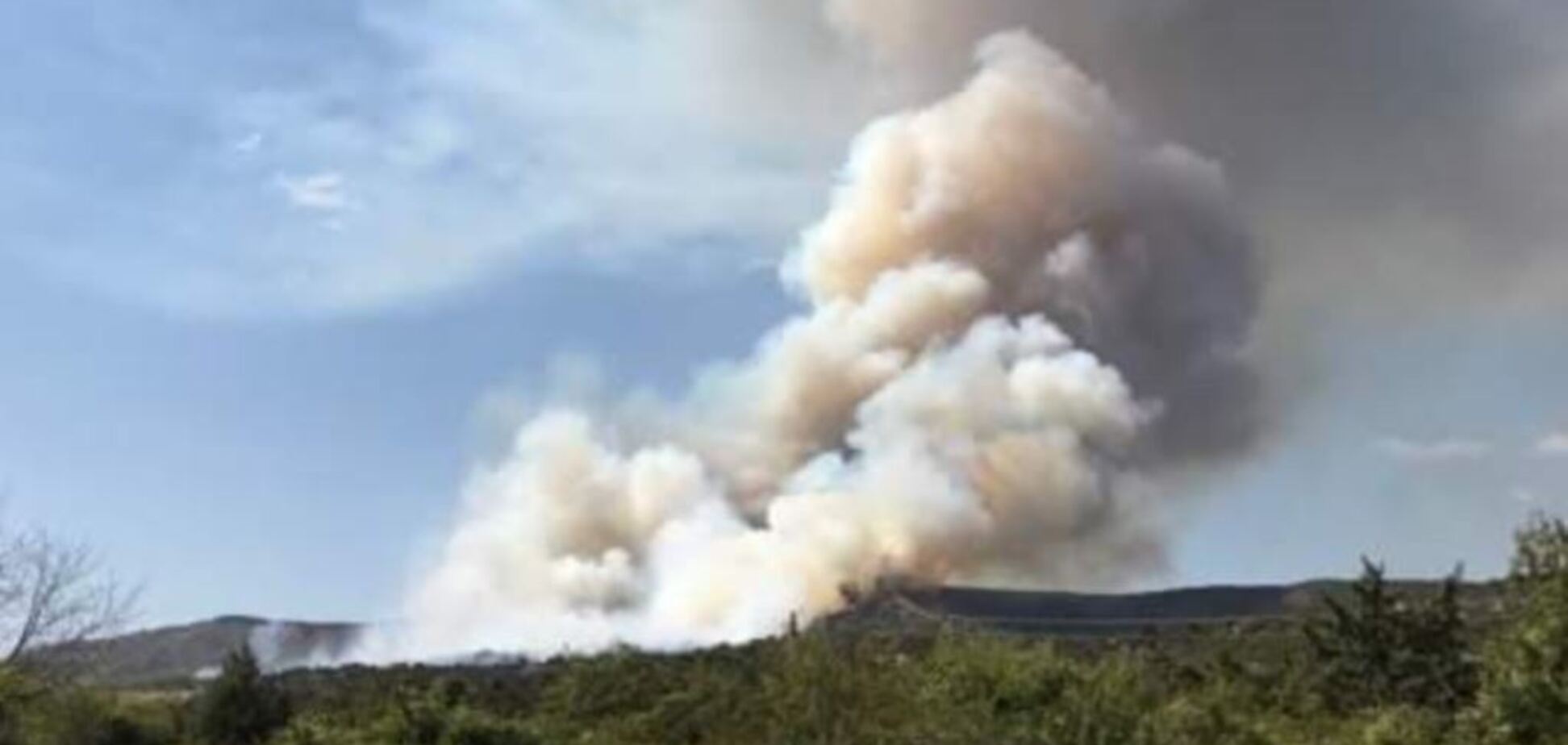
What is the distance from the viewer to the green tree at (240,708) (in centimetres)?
6159

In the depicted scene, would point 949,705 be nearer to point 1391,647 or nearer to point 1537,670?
point 1537,670

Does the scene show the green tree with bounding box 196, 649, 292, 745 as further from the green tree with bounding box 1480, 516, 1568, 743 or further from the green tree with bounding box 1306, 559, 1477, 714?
the green tree with bounding box 1480, 516, 1568, 743

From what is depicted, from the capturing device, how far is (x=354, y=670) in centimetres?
11538

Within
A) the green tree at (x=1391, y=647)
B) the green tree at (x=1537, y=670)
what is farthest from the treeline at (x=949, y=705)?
the green tree at (x=1391, y=647)

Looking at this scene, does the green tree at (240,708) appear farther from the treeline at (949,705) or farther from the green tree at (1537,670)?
the green tree at (1537,670)

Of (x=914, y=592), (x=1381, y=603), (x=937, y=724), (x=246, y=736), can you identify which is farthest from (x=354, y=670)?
(x=937, y=724)

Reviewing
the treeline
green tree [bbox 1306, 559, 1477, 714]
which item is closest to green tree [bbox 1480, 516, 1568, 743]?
the treeline

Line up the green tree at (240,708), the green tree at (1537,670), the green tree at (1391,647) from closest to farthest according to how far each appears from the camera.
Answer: the green tree at (1537,670)
the green tree at (240,708)
the green tree at (1391,647)

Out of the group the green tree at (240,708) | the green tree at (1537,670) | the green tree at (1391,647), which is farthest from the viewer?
the green tree at (1391,647)

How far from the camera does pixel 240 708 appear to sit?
206ft

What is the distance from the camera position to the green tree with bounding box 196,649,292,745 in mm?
61594

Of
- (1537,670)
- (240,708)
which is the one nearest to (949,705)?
(1537,670)

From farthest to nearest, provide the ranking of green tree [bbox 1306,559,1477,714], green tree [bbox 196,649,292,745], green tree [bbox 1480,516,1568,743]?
green tree [bbox 1306,559,1477,714] → green tree [bbox 196,649,292,745] → green tree [bbox 1480,516,1568,743]

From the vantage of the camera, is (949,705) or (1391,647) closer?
(949,705)
